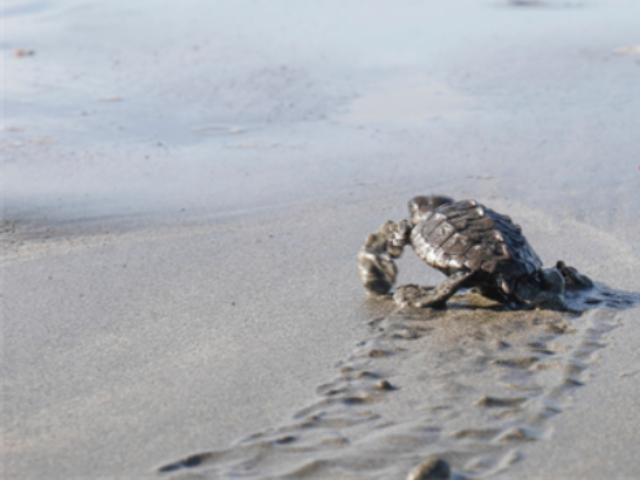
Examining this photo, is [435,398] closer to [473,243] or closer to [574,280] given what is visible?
[473,243]

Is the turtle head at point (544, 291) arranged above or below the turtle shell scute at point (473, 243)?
below

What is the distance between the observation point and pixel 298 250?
4715 millimetres

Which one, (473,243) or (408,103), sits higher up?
(408,103)

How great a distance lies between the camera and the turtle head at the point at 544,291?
147 inches

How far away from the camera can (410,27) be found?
37.5 feet

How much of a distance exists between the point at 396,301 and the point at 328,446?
4.70 feet

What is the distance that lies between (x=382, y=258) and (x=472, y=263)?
0.54m

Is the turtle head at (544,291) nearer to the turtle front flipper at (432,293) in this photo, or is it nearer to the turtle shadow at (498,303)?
the turtle shadow at (498,303)

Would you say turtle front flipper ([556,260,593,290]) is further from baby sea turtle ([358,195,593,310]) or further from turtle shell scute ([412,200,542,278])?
turtle shell scute ([412,200,542,278])

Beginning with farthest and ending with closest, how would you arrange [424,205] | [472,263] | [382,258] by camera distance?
[424,205] → [382,258] → [472,263]

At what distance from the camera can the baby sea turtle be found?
3.72 m

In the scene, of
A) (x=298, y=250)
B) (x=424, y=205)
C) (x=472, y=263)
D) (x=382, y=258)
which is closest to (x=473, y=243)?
(x=472, y=263)

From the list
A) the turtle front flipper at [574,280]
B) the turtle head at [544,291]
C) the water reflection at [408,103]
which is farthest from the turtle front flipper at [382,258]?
the water reflection at [408,103]

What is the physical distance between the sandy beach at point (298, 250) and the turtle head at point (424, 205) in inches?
10.6
